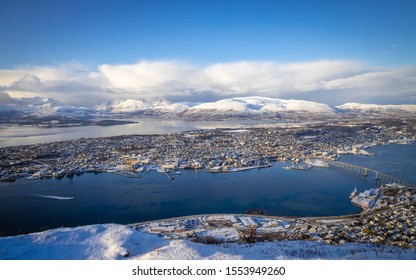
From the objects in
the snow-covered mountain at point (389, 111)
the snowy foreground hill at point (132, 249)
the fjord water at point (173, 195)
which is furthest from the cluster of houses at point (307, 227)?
the snow-covered mountain at point (389, 111)

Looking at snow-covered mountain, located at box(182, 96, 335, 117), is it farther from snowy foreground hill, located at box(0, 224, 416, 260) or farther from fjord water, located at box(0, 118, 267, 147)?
snowy foreground hill, located at box(0, 224, 416, 260)

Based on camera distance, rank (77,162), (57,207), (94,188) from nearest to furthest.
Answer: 1. (57,207)
2. (94,188)
3. (77,162)

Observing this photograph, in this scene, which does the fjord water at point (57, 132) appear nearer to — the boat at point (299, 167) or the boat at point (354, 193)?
the boat at point (299, 167)

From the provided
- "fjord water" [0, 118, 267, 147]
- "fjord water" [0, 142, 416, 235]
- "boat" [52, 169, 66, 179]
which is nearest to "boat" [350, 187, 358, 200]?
"fjord water" [0, 142, 416, 235]

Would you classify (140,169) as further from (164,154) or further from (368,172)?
(368,172)

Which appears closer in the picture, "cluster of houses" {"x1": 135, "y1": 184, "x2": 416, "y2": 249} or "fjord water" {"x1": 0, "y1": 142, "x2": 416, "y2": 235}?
"cluster of houses" {"x1": 135, "y1": 184, "x2": 416, "y2": 249}
